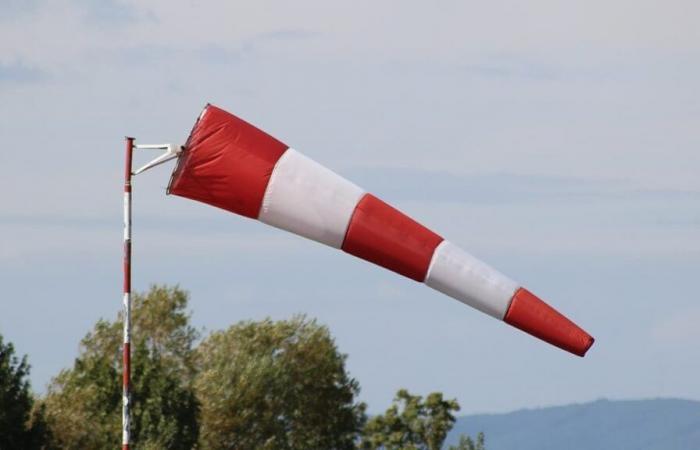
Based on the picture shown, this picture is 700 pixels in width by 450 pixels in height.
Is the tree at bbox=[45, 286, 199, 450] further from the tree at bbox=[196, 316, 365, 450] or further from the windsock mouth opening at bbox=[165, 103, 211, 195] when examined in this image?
the windsock mouth opening at bbox=[165, 103, 211, 195]

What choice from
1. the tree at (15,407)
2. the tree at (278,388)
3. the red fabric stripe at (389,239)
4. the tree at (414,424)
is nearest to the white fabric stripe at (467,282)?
the red fabric stripe at (389,239)

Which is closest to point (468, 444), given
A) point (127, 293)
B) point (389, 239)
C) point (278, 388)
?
point (278, 388)

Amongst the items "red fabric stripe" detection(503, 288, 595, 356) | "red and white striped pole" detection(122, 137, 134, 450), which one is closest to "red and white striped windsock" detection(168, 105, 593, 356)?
"red fabric stripe" detection(503, 288, 595, 356)

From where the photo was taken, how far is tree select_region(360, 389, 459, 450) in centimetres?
10519

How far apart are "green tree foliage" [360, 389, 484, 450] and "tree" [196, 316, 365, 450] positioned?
384 inches

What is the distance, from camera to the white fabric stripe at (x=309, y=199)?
20.7 metres

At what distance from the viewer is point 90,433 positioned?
57875mm

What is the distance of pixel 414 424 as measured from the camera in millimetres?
106875

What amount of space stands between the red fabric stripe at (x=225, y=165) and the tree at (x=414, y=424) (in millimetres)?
84555

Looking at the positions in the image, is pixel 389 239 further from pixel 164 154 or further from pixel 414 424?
pixel 414 424

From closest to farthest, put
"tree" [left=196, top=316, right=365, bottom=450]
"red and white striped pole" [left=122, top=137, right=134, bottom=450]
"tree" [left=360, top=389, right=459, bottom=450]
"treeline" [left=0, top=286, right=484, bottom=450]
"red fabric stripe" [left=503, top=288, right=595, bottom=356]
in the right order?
"red fabric stripe" [left=503, top=288, right=595, bottom=356]
"red and white striped pole" [left=122, top=137, right=134, bottom=450]
"treeline" [left=0, top=286, right=484, bottom=450]
"tree" [left=196, top=316, right=365, bottom=450]
"tree" [left=360, top=389, right=459, bottom=450]

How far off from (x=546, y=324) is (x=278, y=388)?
68.9 metres

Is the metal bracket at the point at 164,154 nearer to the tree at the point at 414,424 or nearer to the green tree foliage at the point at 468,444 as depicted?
the green tree foliage at the point at 468,444

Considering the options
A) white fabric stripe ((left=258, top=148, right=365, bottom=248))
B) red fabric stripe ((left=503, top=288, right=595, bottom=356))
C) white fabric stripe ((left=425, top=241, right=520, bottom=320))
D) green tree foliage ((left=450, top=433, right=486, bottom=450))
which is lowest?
red fabric stripe ((left=503, top=288, right=595, bottom=356))
